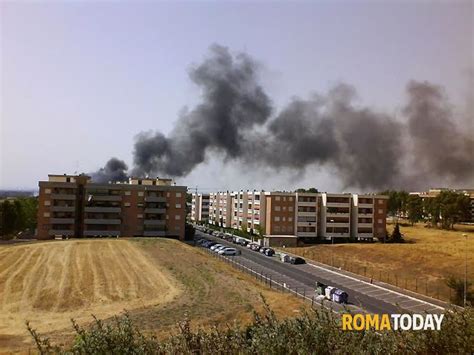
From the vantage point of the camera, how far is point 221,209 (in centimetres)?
10069

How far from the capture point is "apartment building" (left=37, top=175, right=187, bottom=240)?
62781mm

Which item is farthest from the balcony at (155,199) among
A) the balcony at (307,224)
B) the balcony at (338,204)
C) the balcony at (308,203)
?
the balcony at (338,204)

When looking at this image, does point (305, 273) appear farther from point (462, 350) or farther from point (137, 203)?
point (462, 350)

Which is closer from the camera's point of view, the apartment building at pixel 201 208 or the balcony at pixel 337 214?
the balcony at pixel 337 214

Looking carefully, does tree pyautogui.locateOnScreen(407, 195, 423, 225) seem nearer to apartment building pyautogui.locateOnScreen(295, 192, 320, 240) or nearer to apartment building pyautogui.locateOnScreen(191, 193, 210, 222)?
apartment building pyautogui.locateOnScreen(295, 192, 320, 240)

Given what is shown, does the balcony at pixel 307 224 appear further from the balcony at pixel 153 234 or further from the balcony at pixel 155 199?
the balcony at pixel 155 199

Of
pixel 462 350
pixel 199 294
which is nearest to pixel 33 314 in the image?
pixel 199 294

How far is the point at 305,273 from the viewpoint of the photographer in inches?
1789

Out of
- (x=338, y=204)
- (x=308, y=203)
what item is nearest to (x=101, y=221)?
(x=308, y=203)

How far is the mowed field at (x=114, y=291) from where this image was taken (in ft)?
74.8

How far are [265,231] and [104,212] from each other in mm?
27443

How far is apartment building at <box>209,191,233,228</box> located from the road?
123 ft

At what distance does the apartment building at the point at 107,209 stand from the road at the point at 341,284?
16.7 metres

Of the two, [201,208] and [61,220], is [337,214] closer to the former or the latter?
[61,220]
